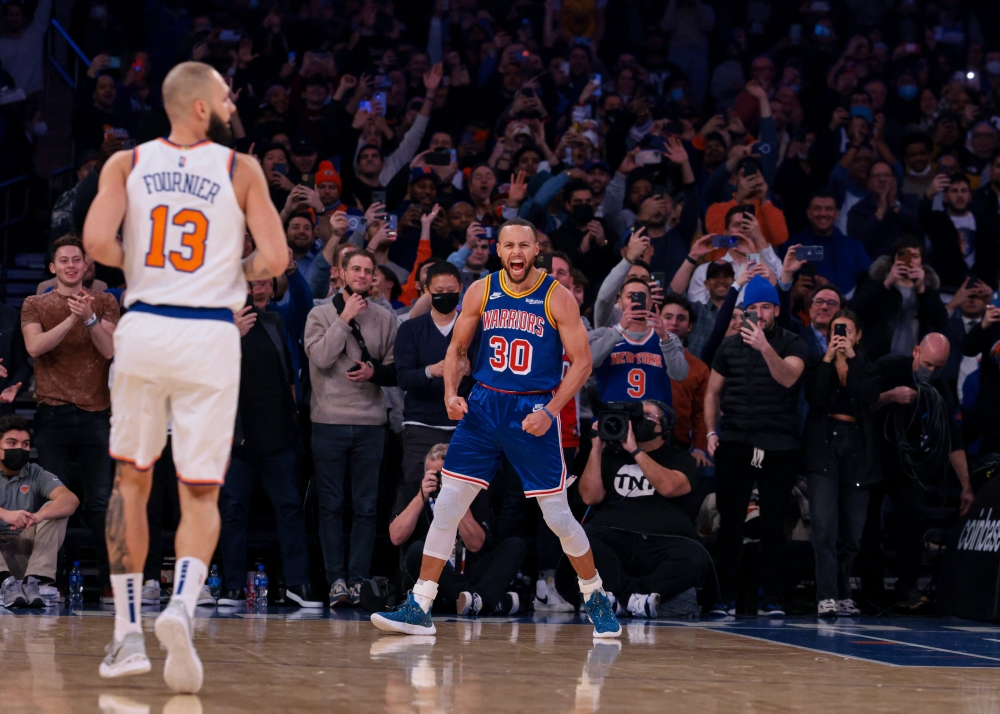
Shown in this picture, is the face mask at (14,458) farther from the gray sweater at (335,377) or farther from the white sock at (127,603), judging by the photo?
the white sock at (127,603)

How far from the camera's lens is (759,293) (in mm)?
8891

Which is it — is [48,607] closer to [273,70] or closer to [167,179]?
[167,179]

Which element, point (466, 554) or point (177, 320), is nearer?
point (177, 320)

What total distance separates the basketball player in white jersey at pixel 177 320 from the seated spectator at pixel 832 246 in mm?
7157

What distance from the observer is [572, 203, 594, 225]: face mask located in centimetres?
1042

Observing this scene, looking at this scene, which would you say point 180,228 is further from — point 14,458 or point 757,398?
point 757,398

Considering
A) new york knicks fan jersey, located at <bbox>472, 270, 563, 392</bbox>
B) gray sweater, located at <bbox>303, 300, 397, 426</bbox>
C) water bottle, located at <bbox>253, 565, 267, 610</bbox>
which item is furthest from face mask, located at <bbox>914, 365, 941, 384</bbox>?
water bottle, located at <bbox>253, 565, 267, 610</bbox>

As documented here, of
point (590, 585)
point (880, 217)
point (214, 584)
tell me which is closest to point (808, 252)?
point (880, 217)

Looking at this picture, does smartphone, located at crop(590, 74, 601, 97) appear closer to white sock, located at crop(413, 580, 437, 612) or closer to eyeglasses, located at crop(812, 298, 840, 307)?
eyeglasses, located at crop(812, 298, 840, 307)

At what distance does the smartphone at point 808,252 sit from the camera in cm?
945

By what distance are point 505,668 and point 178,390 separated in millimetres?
1902

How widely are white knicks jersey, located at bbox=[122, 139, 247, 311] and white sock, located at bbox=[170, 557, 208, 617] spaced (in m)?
0.94

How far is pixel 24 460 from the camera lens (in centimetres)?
841

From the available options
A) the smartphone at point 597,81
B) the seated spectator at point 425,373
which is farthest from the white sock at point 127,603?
the smartphone at point 597,81
